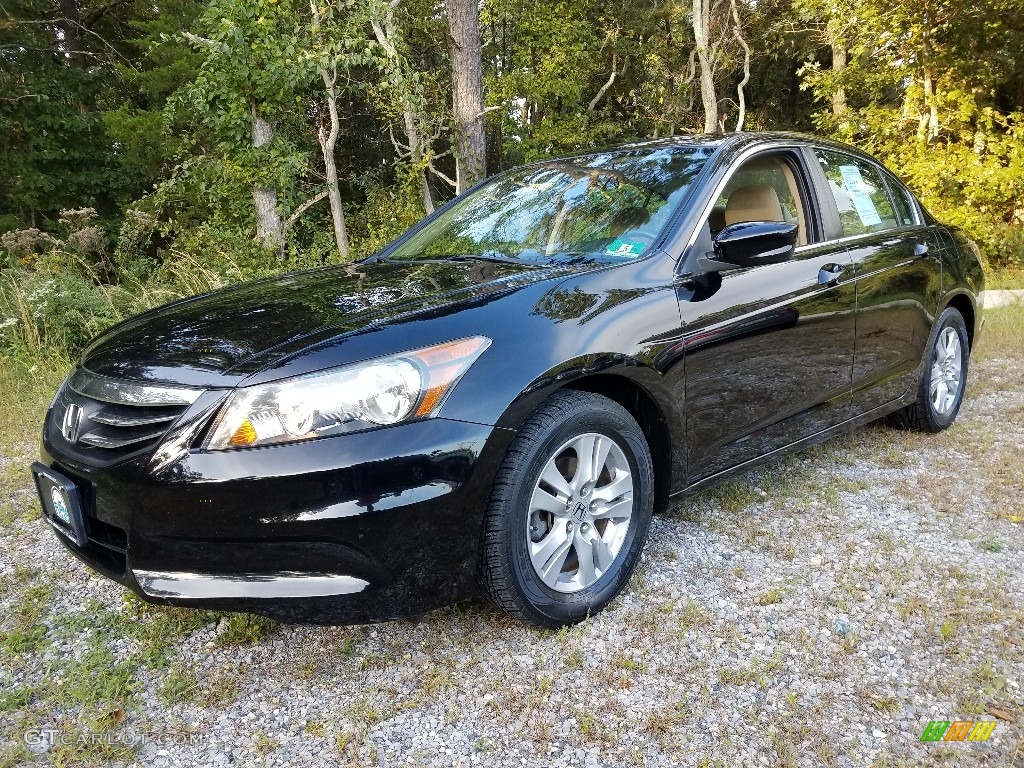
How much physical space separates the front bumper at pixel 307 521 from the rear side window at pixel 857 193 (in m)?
2.40

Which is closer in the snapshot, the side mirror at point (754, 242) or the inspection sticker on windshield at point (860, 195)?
the side mirror at point (754, 242)

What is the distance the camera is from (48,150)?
15422 millimetres

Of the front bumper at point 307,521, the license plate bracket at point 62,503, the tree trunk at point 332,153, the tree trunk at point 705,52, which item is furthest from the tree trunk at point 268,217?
the tree trunk at point 705,52

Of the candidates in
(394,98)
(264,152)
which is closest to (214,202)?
(264,152)

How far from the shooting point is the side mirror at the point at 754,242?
2578mm

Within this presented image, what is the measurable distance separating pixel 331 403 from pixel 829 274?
7.54 feet

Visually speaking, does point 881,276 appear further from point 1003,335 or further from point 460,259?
point 1003,335

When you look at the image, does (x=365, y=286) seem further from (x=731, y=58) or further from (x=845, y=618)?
(x=731, y=58)

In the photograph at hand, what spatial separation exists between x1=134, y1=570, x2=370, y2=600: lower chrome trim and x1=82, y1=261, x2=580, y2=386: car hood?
0.50 metres

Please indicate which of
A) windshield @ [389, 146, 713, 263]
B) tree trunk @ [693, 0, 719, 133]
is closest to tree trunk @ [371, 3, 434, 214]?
windshield @ [389, 146, 713, 263]

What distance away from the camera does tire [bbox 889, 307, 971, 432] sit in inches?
157

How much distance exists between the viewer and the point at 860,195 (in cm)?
366

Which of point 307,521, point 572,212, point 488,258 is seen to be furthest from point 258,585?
point 572,212

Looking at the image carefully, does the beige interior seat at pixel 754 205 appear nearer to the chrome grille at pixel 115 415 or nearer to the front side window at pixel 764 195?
the front side window at pixel 764 195
